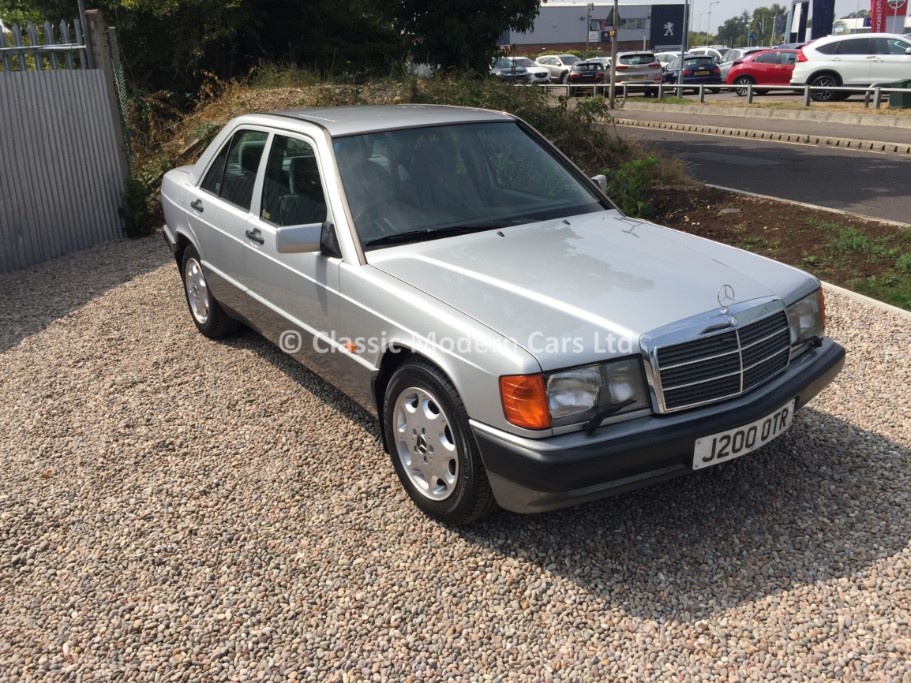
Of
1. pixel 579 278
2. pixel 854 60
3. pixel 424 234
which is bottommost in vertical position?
pixel 579 278

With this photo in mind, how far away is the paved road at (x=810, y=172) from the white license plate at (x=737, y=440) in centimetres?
693

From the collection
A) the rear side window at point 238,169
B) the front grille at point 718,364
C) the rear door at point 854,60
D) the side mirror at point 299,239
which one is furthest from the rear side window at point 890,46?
the side mirror at point 299,239

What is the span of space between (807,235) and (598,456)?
6074mm

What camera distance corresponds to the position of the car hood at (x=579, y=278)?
10.2 ft

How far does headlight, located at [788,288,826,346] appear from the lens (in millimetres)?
3623

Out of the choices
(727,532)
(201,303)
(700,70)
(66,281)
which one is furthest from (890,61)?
(727,532)

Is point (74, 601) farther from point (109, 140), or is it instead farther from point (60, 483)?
point (109, 140)

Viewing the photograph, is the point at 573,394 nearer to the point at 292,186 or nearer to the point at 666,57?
the point at 292,186

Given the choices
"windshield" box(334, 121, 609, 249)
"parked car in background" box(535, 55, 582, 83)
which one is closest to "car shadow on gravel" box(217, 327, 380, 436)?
"windshield" box(334, 121, 609, 249)

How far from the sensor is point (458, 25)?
14695 mm


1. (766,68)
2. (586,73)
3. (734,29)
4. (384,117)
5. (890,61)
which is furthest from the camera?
(734,29)

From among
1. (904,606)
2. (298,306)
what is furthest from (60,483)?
(904,606)

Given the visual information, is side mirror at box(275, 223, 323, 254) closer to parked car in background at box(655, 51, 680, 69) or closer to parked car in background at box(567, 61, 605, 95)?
parked car in background at box(567, 61, 605, 95)

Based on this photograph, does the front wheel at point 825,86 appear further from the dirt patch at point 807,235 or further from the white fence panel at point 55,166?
the white fence panel at point 55,166
